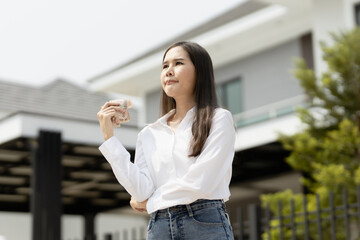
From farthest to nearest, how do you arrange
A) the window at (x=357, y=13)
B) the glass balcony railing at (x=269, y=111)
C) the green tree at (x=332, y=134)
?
the glass balcony railing at (x=269, y=111)
the window at (x=357, y=13)
the green tree at (x=332, y=134)

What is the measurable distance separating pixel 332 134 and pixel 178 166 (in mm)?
7463

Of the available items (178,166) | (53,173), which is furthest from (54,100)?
(178,166)

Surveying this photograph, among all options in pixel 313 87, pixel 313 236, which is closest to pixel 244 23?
pixel 313 87

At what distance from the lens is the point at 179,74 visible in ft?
9.36

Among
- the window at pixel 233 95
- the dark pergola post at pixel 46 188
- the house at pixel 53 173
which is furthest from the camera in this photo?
the window at pixel 233 95

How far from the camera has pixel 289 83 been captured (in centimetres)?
1619

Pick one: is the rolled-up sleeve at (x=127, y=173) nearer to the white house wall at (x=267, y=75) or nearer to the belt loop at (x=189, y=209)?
the belt loop at (x=189, y=209)

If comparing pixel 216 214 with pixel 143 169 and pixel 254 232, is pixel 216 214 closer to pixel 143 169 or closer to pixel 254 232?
pixel 143 169

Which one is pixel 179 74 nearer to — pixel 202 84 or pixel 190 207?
pixel 202 84

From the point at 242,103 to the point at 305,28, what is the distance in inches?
108

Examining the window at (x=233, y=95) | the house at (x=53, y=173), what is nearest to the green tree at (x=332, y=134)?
the house at (x=53, y=173)

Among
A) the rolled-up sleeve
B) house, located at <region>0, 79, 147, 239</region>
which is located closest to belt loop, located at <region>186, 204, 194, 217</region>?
the rolled-up sleeve

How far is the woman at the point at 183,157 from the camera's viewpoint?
262cm

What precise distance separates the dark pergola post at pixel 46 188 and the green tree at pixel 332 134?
4.24 metres
